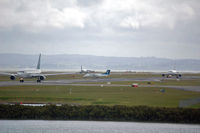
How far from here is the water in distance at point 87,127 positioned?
38688 millimetres

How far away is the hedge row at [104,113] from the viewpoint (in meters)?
46.5

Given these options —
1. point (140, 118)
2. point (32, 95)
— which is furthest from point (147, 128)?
point (32, 95)

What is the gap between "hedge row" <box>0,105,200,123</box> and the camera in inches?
1829

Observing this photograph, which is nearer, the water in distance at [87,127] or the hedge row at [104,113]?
the water in distance at [87,127]

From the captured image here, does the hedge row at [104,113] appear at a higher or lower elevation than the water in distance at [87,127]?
higher

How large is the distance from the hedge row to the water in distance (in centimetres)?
177

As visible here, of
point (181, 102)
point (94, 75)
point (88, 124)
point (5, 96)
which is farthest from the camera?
point (94, 75)

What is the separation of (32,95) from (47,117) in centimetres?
2161

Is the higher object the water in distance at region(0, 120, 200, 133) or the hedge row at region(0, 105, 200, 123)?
the hedge row at region(0, 105, 200, 123)

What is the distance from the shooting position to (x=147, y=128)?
135 ft

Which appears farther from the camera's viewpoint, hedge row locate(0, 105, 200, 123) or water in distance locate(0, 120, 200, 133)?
hedge row locate(0, 105, 200, 123)

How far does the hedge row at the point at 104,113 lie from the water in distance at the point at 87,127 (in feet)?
5.82

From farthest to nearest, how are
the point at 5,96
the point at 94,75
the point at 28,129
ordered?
the point at 94,75
the point at 5,96
the point at 28,129

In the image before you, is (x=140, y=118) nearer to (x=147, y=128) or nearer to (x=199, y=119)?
(x=147, y=128)
